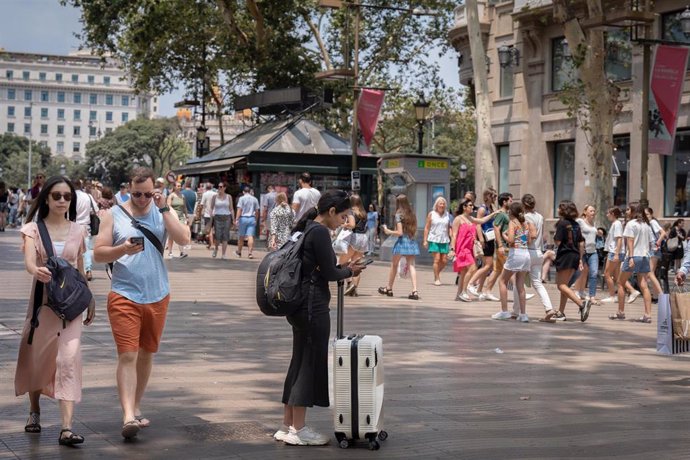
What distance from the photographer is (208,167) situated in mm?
38656

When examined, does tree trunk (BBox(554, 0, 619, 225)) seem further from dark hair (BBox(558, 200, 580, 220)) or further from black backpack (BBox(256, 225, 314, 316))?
black backpack (BBox(256, 225, 314, 316))

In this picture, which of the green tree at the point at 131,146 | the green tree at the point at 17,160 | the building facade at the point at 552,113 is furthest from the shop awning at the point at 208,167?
the green tree at the point at 17,160

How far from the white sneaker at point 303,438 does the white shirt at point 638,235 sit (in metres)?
10.1

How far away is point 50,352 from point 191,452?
3.58 ft

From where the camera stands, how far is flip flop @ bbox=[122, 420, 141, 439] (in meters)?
6.77

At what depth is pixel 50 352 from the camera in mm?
6906

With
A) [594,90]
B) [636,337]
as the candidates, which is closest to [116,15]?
[594,90]

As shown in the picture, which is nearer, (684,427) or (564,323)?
(684,427)

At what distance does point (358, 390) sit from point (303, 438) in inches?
18.1

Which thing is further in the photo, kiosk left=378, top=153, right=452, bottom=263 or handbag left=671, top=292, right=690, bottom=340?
kiosk left=378, top=153, right=452, bottom=263

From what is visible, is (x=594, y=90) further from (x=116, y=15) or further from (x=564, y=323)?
(x=116, y=15)

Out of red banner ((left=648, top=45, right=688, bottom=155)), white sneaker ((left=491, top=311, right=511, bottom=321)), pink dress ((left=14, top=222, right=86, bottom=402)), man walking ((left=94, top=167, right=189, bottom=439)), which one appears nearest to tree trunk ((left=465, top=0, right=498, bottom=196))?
red banner ((left=648, top=45, right=688, bottom=155))

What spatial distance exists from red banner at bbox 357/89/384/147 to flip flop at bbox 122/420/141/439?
92.7ft

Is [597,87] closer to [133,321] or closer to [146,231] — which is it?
[146,231]
